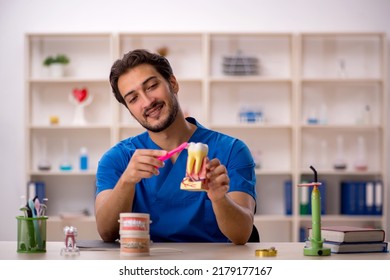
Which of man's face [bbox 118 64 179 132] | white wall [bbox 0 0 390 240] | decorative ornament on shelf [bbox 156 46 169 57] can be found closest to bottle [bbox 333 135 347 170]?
white wall [bbox 0 0 390 240]

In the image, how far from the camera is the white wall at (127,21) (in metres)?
6.05

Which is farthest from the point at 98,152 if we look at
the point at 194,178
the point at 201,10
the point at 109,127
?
the point at 194,178

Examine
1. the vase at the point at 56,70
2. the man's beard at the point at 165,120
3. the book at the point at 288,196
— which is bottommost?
the book at the point at 288,196

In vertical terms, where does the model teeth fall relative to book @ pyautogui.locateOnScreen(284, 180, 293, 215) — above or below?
above

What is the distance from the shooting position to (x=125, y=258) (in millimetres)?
1849

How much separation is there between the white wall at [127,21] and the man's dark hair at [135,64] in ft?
11.4

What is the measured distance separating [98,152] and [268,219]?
1.50 meters

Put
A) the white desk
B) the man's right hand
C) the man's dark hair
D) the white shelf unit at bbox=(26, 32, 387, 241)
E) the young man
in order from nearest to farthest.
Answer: the white desk
the man's right hand
the young man
the man's dark hair
the white shelf unit at bbox=(26, 32, 387, 241)

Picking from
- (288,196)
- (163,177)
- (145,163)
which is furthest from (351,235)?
(288,196)

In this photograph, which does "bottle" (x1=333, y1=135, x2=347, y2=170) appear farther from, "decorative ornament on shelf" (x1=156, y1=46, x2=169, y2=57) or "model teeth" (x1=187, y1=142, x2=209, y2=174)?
"model teeth" (x1=187, y1=142, x2=209, y2=174)

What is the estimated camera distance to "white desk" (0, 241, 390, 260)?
1.87 m

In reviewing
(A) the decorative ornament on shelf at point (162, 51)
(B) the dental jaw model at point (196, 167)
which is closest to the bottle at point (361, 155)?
(A) the decorative ornament on shelf at point (162, 51)

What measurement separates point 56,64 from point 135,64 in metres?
3.50

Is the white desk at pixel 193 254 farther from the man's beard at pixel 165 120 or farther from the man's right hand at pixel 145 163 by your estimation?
the man's beard at pixel 165 120
